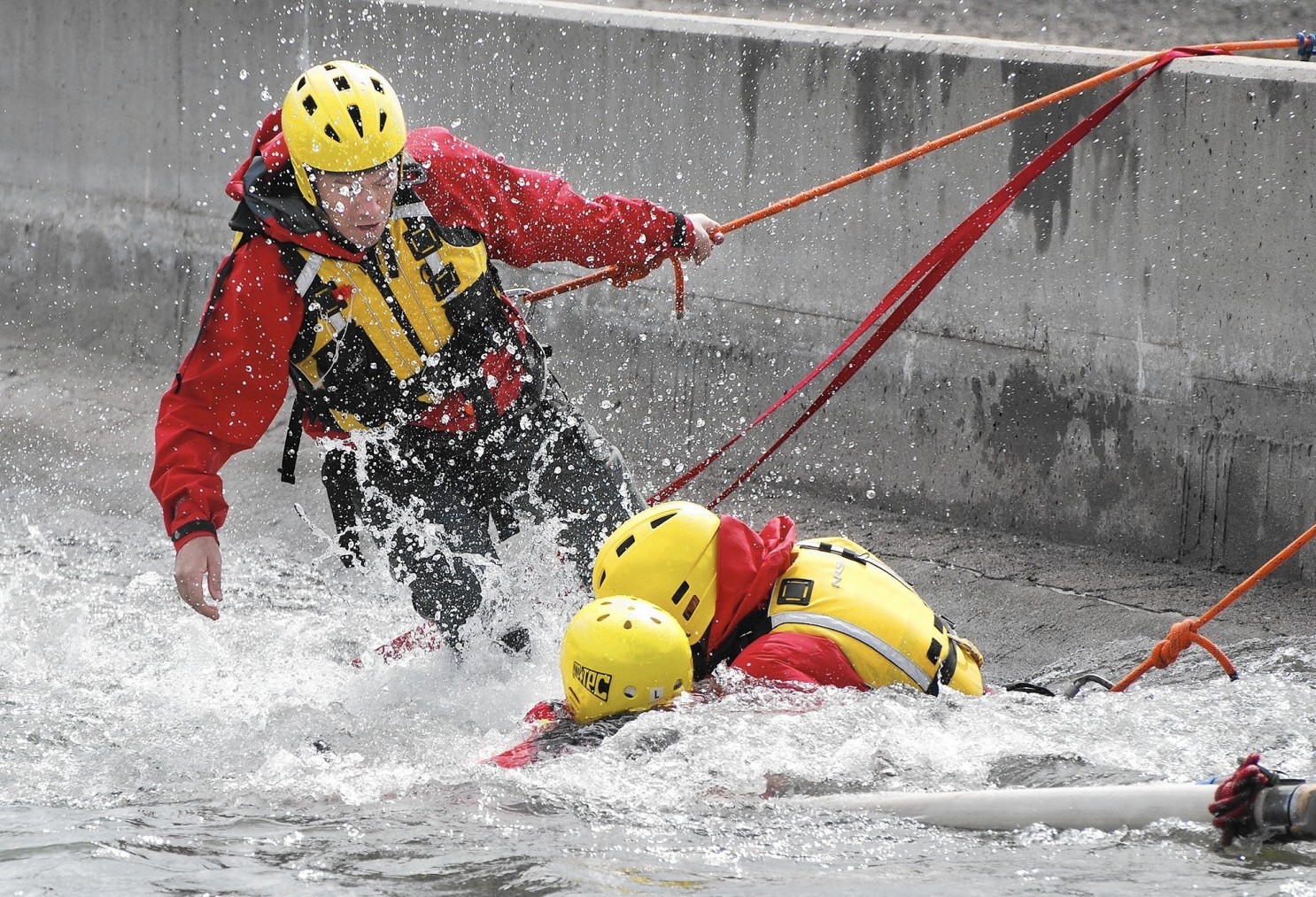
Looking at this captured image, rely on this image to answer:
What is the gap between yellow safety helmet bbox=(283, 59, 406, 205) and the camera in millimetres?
4887

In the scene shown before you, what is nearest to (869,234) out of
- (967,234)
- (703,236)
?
(967,234)

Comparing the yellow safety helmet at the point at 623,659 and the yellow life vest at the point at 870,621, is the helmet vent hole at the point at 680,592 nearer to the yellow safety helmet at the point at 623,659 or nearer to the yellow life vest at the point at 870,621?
the yellow safety helmet at the point at 623,659

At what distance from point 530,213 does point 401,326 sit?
542mm

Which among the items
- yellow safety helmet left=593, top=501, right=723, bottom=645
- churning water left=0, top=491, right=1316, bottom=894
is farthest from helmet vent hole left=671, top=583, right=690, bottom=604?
churning water left=0, top=491, right=1316, bottom=894

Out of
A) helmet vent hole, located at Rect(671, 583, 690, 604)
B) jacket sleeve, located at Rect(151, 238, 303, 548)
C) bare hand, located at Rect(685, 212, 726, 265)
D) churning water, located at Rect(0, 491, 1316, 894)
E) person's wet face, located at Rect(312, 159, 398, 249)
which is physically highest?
person's wet face, located at Rect(312, 159, 398, 249)

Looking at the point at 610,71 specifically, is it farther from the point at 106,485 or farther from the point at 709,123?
the point at 106,485

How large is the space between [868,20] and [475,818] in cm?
557

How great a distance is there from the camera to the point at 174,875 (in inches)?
144

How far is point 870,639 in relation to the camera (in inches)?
181

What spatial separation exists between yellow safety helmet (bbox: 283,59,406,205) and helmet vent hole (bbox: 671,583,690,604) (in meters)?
1.49

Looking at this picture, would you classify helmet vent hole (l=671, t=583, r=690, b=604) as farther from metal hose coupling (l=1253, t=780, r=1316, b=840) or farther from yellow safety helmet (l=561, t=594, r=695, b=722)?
metal hose coupling (l=1253, t=780, r=1316, b=840)

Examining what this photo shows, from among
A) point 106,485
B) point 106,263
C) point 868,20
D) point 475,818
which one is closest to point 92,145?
point 106,263

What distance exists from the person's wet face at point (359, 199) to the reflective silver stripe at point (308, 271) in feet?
0.33

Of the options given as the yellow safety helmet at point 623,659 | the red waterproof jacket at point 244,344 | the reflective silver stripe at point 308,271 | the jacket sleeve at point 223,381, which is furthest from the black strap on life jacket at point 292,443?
the yellow safety helmet at point 623,659
